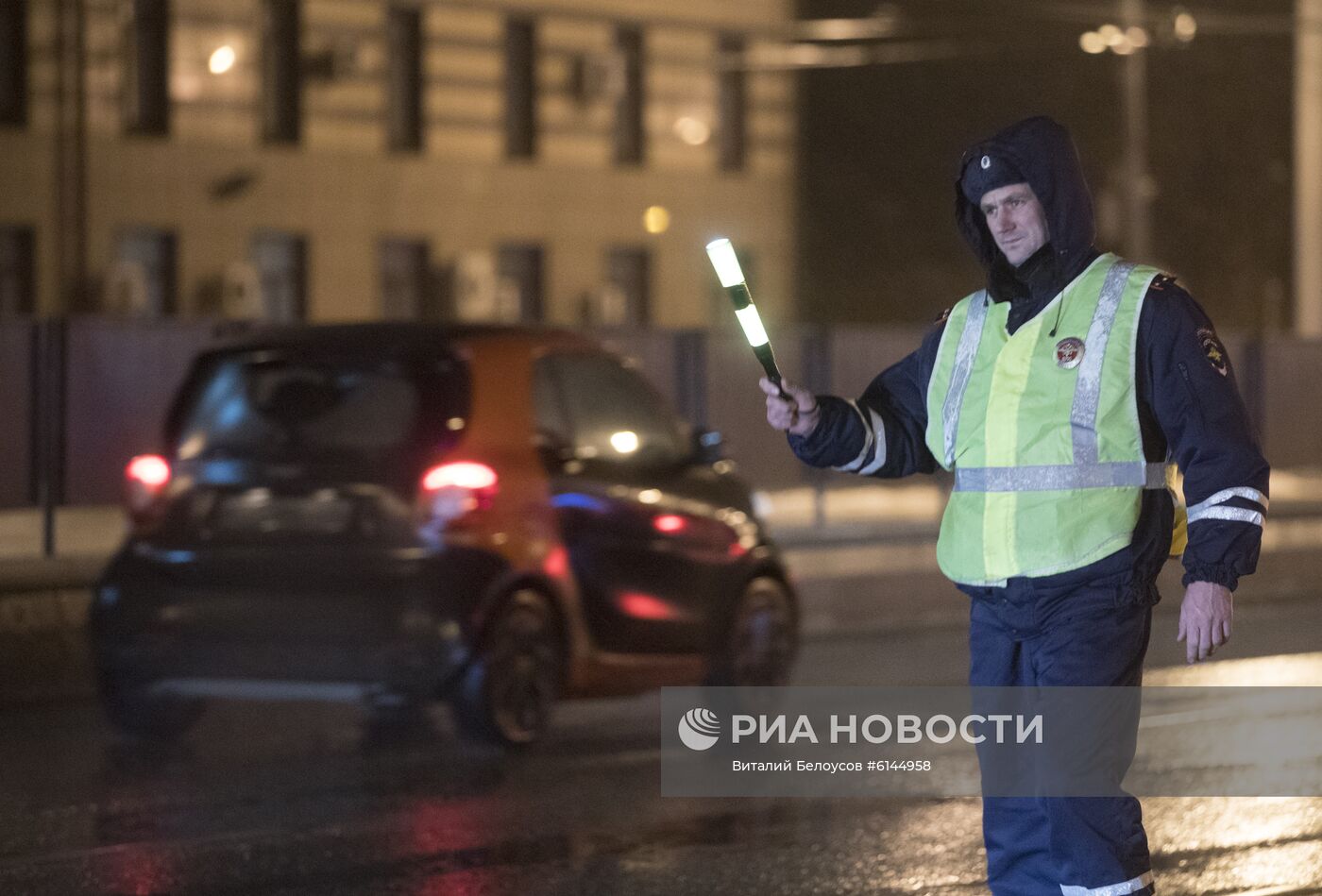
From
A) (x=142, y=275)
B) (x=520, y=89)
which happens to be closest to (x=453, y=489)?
(x=142, y=275)

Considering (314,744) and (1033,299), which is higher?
(1033,299)

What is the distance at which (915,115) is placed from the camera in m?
42.4

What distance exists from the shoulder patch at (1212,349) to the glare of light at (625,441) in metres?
5.03

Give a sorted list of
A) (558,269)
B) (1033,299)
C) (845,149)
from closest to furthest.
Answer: (1033,299), (558,269), (845,149)

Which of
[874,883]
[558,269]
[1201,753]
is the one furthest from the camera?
[558,269]

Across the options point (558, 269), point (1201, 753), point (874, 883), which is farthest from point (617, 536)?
point (558, 269)

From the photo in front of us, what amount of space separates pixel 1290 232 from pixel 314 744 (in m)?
35.0

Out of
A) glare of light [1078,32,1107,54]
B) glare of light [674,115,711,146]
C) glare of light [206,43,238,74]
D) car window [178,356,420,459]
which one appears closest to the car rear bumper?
car window [178,356,420,459]

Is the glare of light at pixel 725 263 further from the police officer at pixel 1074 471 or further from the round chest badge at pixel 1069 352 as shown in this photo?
the round chest badge at pixel 1069 352

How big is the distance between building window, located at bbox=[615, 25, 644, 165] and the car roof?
1253 inches

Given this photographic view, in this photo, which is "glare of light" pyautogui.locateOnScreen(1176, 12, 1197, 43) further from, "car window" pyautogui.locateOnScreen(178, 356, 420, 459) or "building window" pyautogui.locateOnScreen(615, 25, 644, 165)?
"car window" pyautogui.locateOnScreen(178, 356, 420, 459)

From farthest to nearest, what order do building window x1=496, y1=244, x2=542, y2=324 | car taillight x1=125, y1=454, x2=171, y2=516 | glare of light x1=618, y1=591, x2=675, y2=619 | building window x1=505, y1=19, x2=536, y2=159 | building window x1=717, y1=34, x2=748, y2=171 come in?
building window x1=717, y1=34, x2=748, y2=171 → building window x1=496, y1=244, x2=542, y2=324 → building window x1=505, y1=19, x2=536, y2=159 → glare of light x1=618, y1=591, x2=675, y2=619 → car taillight x1=125, y1=454, x2=171, y2=516

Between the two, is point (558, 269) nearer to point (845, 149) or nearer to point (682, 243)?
point (682, 243)

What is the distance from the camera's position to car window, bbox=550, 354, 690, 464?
9.63m
